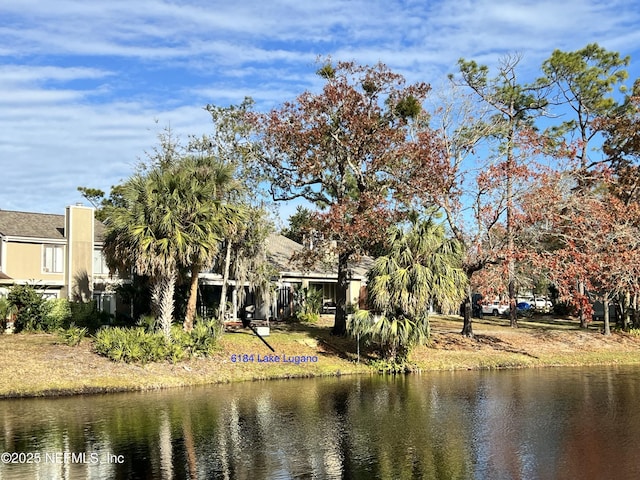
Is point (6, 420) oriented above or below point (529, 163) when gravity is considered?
below

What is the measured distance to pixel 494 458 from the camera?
1502 centimetres

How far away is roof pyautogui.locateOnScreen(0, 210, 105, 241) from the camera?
1468 inches

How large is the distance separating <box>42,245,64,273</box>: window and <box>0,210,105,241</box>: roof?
2.05 feet

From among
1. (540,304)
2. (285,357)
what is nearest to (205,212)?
(285,357)

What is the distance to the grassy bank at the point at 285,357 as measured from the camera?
24.8 metres

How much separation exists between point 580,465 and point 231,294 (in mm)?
29717

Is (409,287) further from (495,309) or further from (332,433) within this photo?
(495,309)

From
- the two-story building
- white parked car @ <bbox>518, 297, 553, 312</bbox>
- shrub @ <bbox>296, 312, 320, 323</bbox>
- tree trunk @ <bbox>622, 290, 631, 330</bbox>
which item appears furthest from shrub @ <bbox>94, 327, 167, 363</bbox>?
white parked car @ <bbox>518, 297, 553, 312</bbox>

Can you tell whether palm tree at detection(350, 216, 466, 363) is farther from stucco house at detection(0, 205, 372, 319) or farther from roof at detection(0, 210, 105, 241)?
roof at detection(0, 210, 105, 241)

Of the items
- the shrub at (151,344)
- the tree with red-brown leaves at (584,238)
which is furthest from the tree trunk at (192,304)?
the tree with red-brown leaves at (584,238)

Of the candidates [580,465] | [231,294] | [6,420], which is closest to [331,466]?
[580,465]

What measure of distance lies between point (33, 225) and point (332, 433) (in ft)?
90.5

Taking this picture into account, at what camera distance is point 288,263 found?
39156 millimetres

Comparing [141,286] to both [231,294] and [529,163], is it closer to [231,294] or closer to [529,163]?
[231,294]
